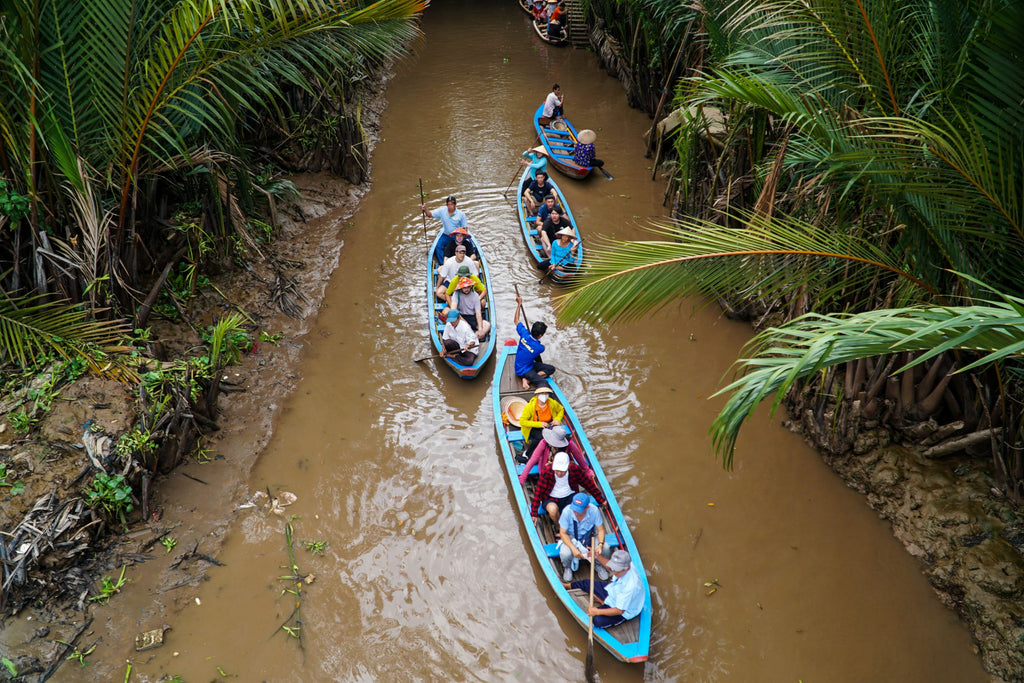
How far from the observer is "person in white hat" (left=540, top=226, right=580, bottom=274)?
9758 mm

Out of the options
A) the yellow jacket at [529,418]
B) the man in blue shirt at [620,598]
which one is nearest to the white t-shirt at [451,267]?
the yellow jacket at [529,418]

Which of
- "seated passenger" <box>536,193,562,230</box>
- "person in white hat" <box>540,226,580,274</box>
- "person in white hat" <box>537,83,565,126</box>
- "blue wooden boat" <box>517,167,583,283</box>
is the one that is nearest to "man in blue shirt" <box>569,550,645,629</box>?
"blue wooden boat" <box>517,167,583,283</box>

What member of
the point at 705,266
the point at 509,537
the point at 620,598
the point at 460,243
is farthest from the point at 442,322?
the point at 705,266

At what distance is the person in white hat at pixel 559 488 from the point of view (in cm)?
621

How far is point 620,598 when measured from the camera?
5414mm

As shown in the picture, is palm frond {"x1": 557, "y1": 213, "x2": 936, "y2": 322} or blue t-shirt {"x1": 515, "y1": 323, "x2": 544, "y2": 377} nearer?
palm frond {"x1": 557, "y1": 213, "x2": 936, "y2": 322}

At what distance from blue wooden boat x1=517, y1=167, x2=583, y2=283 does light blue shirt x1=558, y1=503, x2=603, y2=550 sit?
4245mm

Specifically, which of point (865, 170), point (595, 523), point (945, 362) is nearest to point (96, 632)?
point (595, 523)

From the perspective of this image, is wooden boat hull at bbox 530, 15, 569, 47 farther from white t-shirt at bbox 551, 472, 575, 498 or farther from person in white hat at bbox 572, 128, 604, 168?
white t-shirt at bbox 551, 472, 575, 498

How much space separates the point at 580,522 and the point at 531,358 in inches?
93.6

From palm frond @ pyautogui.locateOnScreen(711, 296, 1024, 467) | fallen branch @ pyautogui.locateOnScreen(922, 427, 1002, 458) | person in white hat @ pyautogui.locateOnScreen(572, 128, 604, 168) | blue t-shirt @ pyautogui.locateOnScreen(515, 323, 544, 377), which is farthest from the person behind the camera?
person in white hat @ pyautogui.locateOnScreen(572, 128, 604, 168)

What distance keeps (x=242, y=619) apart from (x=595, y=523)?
311cm

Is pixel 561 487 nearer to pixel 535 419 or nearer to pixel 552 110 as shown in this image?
pixel 535 419

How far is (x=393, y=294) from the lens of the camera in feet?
31.4
